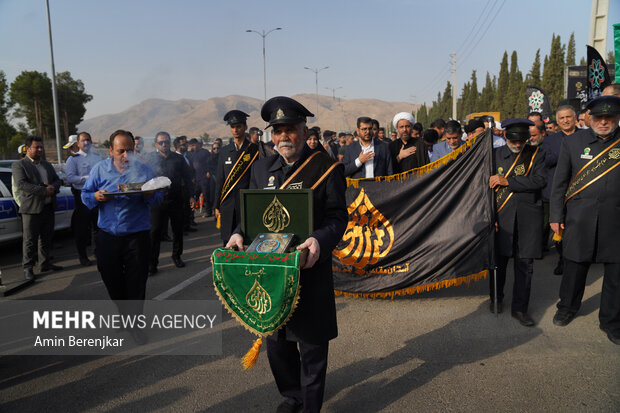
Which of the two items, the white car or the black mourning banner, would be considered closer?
the black mourning banner

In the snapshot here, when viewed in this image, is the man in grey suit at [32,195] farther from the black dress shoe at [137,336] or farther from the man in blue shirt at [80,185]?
the black dress shoe at [137,336]

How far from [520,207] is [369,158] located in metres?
1.98

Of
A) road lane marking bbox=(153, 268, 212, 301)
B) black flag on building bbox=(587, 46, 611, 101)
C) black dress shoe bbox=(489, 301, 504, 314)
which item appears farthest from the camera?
black flag on building bbox=(587, 46, 611, 101)

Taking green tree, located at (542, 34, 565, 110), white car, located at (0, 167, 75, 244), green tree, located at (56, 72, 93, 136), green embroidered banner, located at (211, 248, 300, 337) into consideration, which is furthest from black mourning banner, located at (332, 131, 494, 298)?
green tree, located at (542, 34, 565, 110)

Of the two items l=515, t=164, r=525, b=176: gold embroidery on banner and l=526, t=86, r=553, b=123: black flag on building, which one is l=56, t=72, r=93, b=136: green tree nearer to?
l=526, t=86, r=553, b=123: black flag on building

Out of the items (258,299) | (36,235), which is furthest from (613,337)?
(36,235)

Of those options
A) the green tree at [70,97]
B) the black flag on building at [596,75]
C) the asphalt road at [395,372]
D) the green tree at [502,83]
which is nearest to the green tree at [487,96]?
the green tree at [502,83]

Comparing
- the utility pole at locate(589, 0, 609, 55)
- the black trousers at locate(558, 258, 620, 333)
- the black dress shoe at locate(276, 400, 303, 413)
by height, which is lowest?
the black dress shoe at locate(276, 400, 303, 413)

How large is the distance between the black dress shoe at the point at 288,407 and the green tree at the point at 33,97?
4378cm

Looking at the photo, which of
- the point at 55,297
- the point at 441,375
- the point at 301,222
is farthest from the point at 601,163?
the point at 55,297

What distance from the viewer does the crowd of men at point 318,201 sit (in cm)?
272

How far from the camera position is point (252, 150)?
555 centimetres

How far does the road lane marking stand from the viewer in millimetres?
5734

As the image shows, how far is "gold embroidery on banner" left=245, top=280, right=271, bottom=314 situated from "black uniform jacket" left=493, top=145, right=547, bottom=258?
318cm
